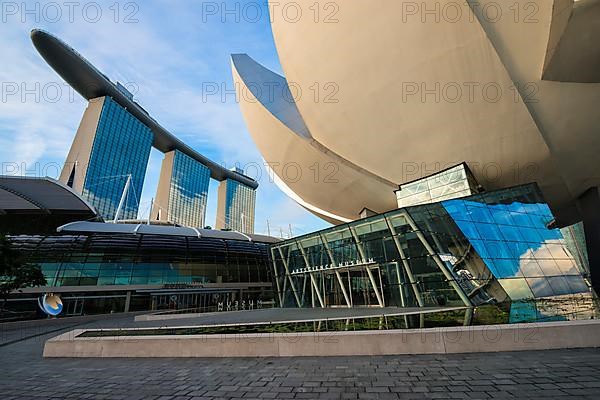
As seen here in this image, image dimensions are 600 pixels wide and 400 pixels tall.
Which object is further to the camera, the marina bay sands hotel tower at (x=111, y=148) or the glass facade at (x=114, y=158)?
the glass facade at (x=114, y=158)

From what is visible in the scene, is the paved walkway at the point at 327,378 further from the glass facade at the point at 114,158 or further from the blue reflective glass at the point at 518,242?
the glass facade at the point at 114,158

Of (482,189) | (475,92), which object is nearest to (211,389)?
(475,92)

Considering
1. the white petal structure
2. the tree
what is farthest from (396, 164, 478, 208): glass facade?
the tree

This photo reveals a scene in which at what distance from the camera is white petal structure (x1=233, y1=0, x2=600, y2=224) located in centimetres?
1266

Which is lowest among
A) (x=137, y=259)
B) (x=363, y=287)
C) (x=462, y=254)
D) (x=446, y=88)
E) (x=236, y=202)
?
(x=363, y=287)

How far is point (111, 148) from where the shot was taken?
294 feet

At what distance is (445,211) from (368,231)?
4529mm

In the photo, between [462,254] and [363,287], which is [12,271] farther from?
[462,254]

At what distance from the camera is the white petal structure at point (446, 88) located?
1266 cm

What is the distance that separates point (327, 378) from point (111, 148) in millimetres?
101112

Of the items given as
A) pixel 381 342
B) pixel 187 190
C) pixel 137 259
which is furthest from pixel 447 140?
pixel 187 190

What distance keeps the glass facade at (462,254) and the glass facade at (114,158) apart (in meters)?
84.9

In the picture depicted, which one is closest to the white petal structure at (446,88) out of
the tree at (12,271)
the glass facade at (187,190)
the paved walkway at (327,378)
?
the paved walkway at (327,378)

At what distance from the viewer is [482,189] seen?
20.8m
